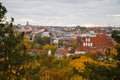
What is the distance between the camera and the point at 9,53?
59.2ft

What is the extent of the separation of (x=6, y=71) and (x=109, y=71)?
16.1 ft

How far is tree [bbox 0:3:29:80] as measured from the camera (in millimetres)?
17750

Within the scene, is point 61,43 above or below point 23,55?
below

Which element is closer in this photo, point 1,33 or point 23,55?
point 1,33

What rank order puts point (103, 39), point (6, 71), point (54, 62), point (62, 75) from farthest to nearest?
point (103, 39) → point (54, 62) → point (62, 75) → point (6, 71)

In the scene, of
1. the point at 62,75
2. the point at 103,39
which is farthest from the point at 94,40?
the point at 62,75

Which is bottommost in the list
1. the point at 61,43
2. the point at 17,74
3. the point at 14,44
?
the point at 61,43

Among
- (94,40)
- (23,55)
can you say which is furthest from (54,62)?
(94,40)

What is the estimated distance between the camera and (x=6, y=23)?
1812 centimetres

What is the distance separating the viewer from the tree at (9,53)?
17750 mm

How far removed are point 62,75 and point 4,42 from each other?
20.5m

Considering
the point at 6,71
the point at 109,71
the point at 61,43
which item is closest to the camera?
the point at 109,71

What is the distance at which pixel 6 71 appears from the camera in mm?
17922

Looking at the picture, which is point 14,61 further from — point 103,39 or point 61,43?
point 61,43
